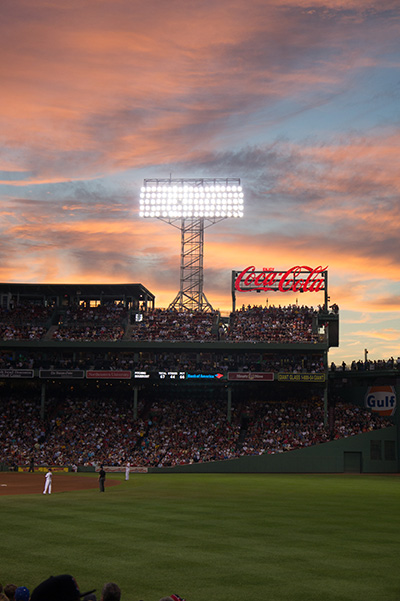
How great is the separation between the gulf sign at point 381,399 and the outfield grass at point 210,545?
3213 centimetres

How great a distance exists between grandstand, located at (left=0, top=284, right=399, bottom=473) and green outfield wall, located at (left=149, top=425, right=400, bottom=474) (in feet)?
0.29

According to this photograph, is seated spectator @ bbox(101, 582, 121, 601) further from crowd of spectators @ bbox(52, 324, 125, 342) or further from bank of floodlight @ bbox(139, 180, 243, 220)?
bank of floodlight @ bbox(139, 180, 243, 220)

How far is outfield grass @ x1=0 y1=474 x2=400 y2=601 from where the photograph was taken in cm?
1339

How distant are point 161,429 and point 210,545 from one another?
4455 cm

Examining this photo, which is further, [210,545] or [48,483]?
[48,483]

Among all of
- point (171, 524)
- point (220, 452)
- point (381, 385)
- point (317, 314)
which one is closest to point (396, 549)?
point (171, 524)

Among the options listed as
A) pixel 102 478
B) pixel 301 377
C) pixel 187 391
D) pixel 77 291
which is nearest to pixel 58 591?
→ pixel 102 478

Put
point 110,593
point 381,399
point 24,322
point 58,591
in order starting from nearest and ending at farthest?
point 58,591 → point 110,593 → point 381,399 → point 24,322

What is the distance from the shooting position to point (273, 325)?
2692 inches

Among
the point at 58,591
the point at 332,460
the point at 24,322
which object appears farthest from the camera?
the point at 24,322

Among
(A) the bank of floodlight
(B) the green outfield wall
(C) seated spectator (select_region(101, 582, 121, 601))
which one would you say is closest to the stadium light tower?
(A) the bank of floodlight

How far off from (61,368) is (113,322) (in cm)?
811

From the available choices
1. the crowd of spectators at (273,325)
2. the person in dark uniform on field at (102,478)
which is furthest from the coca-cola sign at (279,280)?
the person in dark uniform on field at (102,478)

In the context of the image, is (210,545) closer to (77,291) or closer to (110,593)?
(110,593)
